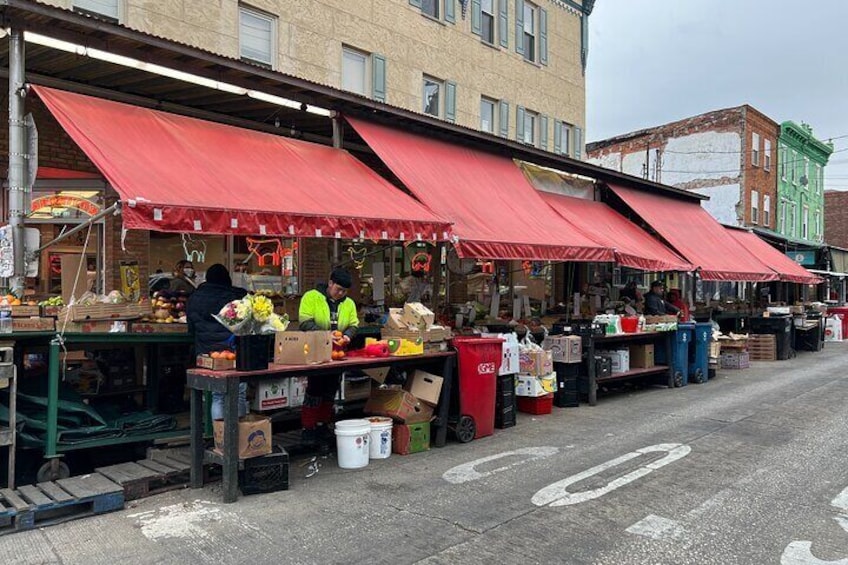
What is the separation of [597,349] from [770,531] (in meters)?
6.82

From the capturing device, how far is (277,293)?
36.7 ft

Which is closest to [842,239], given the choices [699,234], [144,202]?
[699,234]

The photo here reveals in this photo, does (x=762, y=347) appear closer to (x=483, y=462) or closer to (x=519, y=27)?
(x=519, y=27)

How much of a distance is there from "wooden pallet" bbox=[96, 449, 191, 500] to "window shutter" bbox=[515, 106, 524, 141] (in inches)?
621

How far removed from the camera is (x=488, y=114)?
64.2 feet

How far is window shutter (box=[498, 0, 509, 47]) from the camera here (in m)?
19.8

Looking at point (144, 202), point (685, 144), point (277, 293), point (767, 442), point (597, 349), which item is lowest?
point (767, 442)

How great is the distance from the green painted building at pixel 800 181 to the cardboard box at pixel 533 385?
33.4m

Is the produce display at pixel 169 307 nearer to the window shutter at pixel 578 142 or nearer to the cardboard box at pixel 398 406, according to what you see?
the cardboard box at pixel 398 406

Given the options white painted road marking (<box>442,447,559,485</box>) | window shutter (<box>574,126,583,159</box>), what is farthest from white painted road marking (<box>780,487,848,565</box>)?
window shutter (<box>574,126,583,159</box>)

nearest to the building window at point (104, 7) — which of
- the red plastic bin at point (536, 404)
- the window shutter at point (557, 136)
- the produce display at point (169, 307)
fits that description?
the produce display at point (169, 307)

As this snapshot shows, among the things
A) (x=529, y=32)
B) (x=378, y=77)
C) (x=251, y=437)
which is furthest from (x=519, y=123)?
(x=251, y=437)

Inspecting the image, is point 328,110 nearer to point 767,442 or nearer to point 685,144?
point 767,442

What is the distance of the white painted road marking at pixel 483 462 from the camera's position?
261 inches
